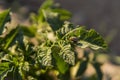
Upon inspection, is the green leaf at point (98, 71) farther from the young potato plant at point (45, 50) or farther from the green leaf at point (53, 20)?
the green leaf at point (53, 20)

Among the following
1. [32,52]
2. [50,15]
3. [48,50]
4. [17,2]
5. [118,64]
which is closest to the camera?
[48,50]

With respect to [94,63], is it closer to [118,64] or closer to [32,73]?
[32,73]

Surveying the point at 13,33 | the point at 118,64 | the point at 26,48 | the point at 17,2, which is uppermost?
the point at 17,2

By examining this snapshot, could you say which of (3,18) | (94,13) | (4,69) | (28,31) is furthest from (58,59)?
(94,13)

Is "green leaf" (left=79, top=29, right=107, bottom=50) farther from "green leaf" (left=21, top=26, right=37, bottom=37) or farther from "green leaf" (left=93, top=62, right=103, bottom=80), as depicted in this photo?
"green leaf" (left=21, top=26, right=37, bottom=37)

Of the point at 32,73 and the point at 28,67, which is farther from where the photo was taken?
the point at 32,73

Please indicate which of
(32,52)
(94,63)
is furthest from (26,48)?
(94,63)

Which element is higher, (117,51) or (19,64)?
(117,51)

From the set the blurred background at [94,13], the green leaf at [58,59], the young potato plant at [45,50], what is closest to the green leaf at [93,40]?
the young potato plant at [45,50]
